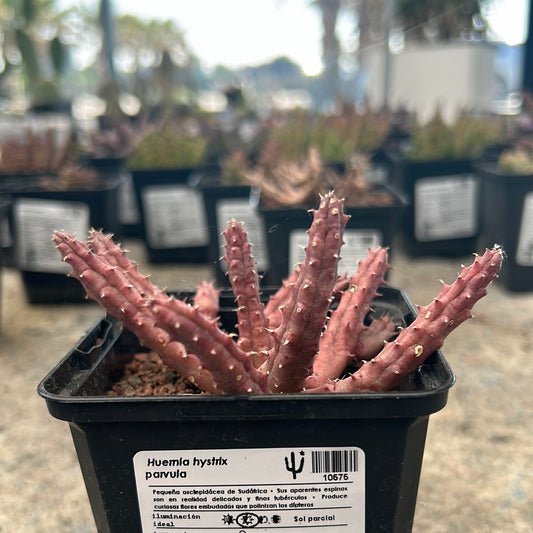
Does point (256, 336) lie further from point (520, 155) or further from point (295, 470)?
point (520, 155)

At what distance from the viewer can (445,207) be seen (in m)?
2.59

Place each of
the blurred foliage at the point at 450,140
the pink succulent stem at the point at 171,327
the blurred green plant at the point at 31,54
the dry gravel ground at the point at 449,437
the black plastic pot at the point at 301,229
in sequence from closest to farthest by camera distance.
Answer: the pink succulent stem at the point at 171,327
the dry gravel ground at the point at 449,437
the black plastic pot at the point at 301,229
the blurred foliage at the point at 450,140
the blurred green plant at the point at 31,54

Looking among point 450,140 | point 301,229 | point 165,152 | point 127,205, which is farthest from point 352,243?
point 127,205

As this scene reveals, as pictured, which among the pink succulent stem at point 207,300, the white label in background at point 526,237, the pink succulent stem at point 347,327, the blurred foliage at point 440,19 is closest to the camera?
the pink succulent stem at point 347,327

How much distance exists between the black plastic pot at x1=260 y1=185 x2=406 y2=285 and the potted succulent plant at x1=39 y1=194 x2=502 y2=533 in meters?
1.04

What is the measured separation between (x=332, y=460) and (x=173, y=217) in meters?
2.14

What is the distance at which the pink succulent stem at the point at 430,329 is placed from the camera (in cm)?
68

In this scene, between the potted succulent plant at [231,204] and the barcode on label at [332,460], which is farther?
the potted succulent plant at [231,204]

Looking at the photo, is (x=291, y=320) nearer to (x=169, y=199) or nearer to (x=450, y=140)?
(x=169, y=199)

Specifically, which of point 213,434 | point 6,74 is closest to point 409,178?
point 213,434

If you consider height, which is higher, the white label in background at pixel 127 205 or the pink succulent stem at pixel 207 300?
the pink succulent stem at pixel 207 300

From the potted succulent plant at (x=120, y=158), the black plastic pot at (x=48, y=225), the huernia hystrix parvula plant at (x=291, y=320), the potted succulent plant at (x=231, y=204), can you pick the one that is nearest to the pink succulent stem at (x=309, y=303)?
the huernia hystrix parvula plant at (x=291, y=320)

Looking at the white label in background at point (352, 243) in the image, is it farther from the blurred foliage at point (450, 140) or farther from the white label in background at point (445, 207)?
the blurred foliage at point (450, 140)

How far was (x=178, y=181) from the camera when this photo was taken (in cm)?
270
